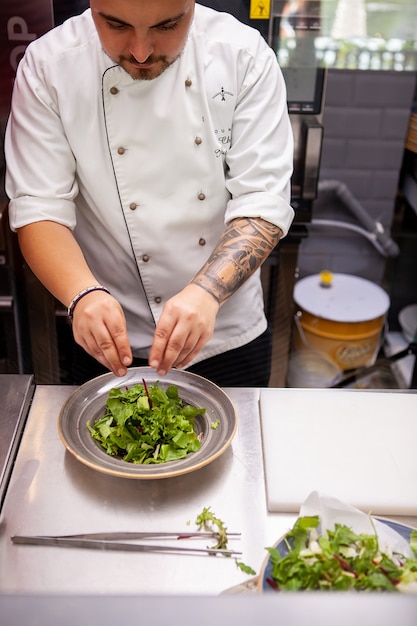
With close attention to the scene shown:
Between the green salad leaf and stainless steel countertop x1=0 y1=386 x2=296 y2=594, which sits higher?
the green salad leaf

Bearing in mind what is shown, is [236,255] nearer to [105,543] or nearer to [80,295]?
[80,295]

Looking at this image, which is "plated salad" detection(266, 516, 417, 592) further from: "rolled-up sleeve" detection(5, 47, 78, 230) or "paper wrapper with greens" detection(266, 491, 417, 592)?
"rolled-up sleeve" detection(5, 47, 78, 230)

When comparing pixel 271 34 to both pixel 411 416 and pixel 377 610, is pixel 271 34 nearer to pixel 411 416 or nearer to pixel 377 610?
pixel 411 416

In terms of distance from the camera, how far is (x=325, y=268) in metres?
3.69

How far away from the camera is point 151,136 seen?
161 centimetres

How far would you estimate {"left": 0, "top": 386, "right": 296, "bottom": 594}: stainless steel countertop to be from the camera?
1034mm

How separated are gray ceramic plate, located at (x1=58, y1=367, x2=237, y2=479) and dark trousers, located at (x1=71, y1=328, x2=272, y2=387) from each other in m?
0.44

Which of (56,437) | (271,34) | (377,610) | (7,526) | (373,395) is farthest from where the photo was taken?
(271,34)

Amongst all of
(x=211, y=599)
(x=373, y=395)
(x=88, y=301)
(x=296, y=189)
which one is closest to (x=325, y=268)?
(x=296, y=189)

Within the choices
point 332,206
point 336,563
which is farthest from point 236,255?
point 332,206

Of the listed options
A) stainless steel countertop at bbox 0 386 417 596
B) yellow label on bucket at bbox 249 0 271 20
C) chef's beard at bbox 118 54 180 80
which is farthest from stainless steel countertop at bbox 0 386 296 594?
yellow label on bucket at bbox 249 0 271 20

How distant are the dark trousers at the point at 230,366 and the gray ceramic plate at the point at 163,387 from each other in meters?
0.44

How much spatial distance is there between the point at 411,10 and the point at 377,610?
224 cm

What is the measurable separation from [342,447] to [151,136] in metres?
0.82
